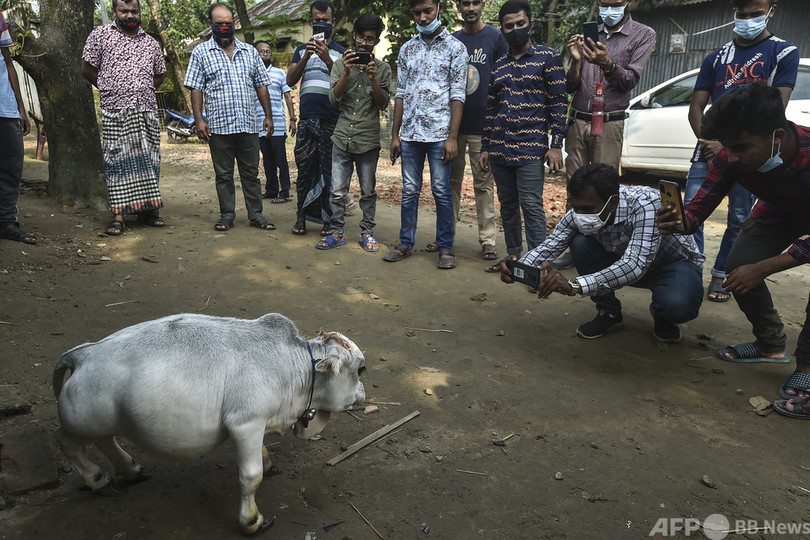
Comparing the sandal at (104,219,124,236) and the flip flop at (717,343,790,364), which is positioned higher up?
the sandal at (104,219,124,236)

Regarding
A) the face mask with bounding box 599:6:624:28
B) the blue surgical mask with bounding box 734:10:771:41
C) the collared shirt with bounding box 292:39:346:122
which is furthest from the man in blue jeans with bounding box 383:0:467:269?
the blue surgical mask with bounding box 734:10:771:41

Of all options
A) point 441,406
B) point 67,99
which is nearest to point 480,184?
point 441,406

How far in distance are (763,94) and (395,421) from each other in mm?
2454

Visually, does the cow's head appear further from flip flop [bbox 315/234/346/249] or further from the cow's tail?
flip flop [bbox 315/234/346/249]

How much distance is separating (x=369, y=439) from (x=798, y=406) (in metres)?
2.23

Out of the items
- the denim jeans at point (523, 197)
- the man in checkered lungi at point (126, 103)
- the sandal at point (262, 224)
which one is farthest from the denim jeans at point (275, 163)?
the denim jeans at point (523, 197)

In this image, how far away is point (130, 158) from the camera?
5.94 m

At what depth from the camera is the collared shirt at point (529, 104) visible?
484 cm

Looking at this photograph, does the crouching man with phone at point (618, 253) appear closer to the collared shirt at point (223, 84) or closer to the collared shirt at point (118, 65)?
the collared shirt at point (223, 84)

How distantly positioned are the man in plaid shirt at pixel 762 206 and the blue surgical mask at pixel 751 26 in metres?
1.47

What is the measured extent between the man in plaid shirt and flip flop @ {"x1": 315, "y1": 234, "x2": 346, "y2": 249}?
327cm

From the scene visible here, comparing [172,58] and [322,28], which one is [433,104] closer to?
[322,28]

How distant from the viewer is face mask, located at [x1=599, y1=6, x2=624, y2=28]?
4.93m

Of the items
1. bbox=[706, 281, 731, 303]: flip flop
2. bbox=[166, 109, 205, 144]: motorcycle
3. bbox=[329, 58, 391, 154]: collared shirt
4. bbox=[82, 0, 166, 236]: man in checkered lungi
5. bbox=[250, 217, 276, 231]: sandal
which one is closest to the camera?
bbox=[706, 281, 731, 303]: flip flop
